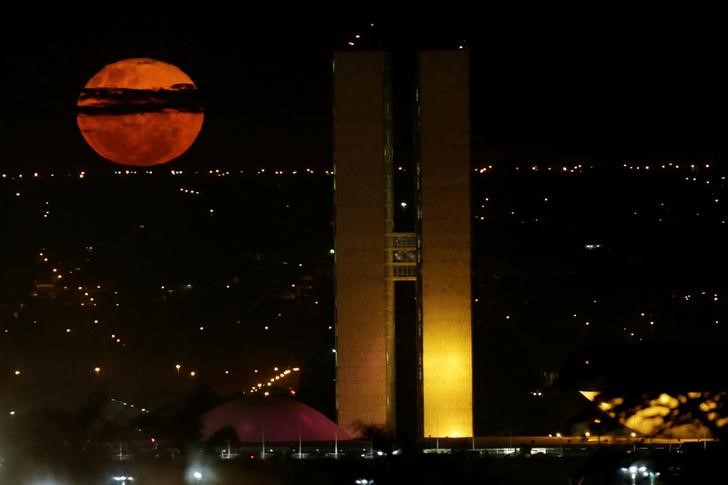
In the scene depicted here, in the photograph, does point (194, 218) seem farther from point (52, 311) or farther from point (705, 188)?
point (705, 188)

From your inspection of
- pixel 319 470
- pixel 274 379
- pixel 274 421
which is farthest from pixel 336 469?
pixel 274 379

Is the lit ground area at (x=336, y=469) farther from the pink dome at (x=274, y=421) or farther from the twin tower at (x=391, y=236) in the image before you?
the twin tower at (x=391, y=236)

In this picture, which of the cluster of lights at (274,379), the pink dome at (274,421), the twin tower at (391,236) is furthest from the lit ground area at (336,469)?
the cluster of lights at (274,379)

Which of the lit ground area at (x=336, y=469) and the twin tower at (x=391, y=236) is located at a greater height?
the twin tower at (x=391, y=236)

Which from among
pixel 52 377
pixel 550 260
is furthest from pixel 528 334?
pixel 52 377

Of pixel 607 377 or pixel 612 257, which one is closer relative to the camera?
pixel 607 377

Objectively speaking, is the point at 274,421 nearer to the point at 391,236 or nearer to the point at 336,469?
the point at 391,236

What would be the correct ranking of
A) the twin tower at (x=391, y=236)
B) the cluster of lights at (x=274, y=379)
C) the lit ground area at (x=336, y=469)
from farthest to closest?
the cluster of lights at (x=274, y=379) → the twin tower at (x=391, y=236) → the lit ground area at (x=336, y=469)
